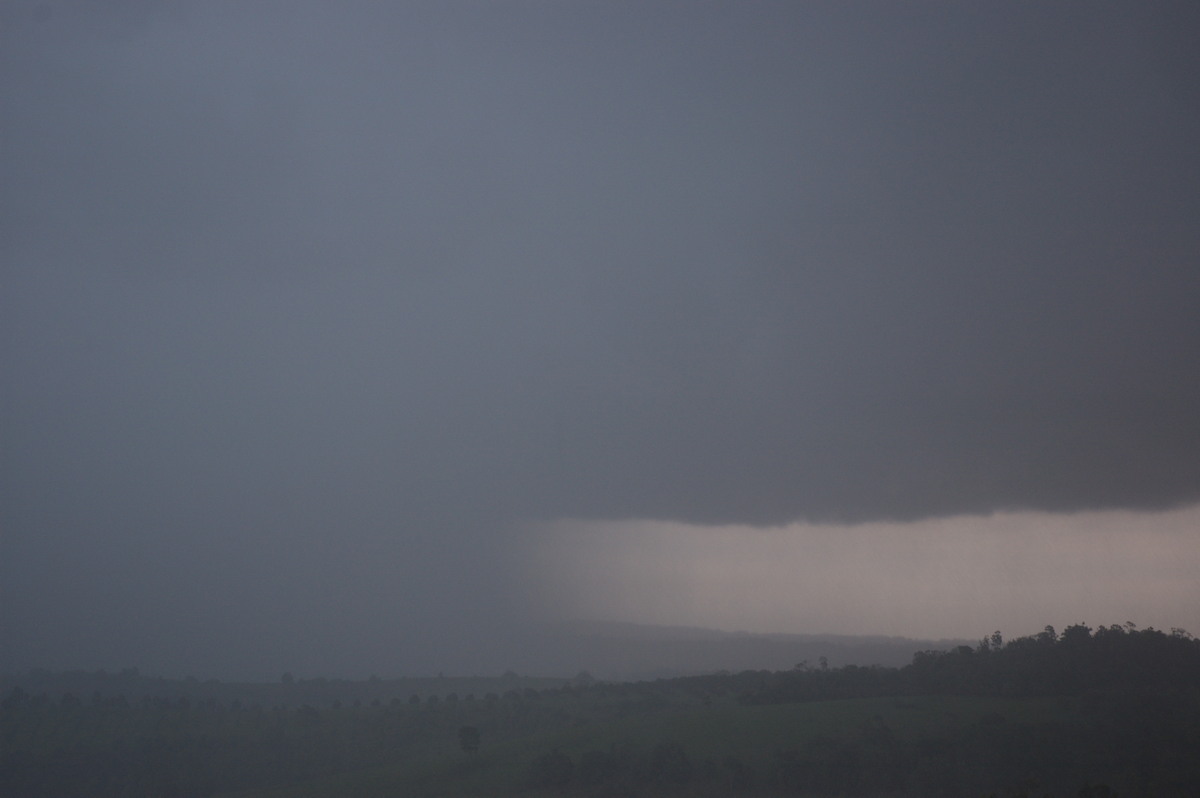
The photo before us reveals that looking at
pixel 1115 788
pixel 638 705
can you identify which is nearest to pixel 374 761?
pixel 638 705

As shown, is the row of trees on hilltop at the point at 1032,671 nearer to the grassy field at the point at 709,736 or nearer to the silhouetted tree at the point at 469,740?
the grassy field at the point at 709,736

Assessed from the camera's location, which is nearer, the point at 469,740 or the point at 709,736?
the point at 709,736

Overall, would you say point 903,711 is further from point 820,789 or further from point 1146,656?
point 1146,656

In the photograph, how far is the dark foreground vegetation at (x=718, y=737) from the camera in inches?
2067

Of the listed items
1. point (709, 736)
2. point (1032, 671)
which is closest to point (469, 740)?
point (709, 736)

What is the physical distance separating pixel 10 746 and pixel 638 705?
7203 centimetres

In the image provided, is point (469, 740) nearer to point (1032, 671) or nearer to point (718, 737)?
point (718, 737)

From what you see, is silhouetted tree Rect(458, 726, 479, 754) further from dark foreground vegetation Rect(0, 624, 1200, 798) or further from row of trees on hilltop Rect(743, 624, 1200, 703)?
row of trees on hilltop Rect(743, 624, 1200, 703)

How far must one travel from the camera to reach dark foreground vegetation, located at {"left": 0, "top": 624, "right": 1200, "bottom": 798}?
52.5 meters

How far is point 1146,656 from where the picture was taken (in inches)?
3044

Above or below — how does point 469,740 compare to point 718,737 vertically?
below

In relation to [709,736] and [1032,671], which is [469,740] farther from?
[1032,671]

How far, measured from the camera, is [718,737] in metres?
65.2

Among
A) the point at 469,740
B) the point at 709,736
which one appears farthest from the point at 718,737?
the point at 469,740
